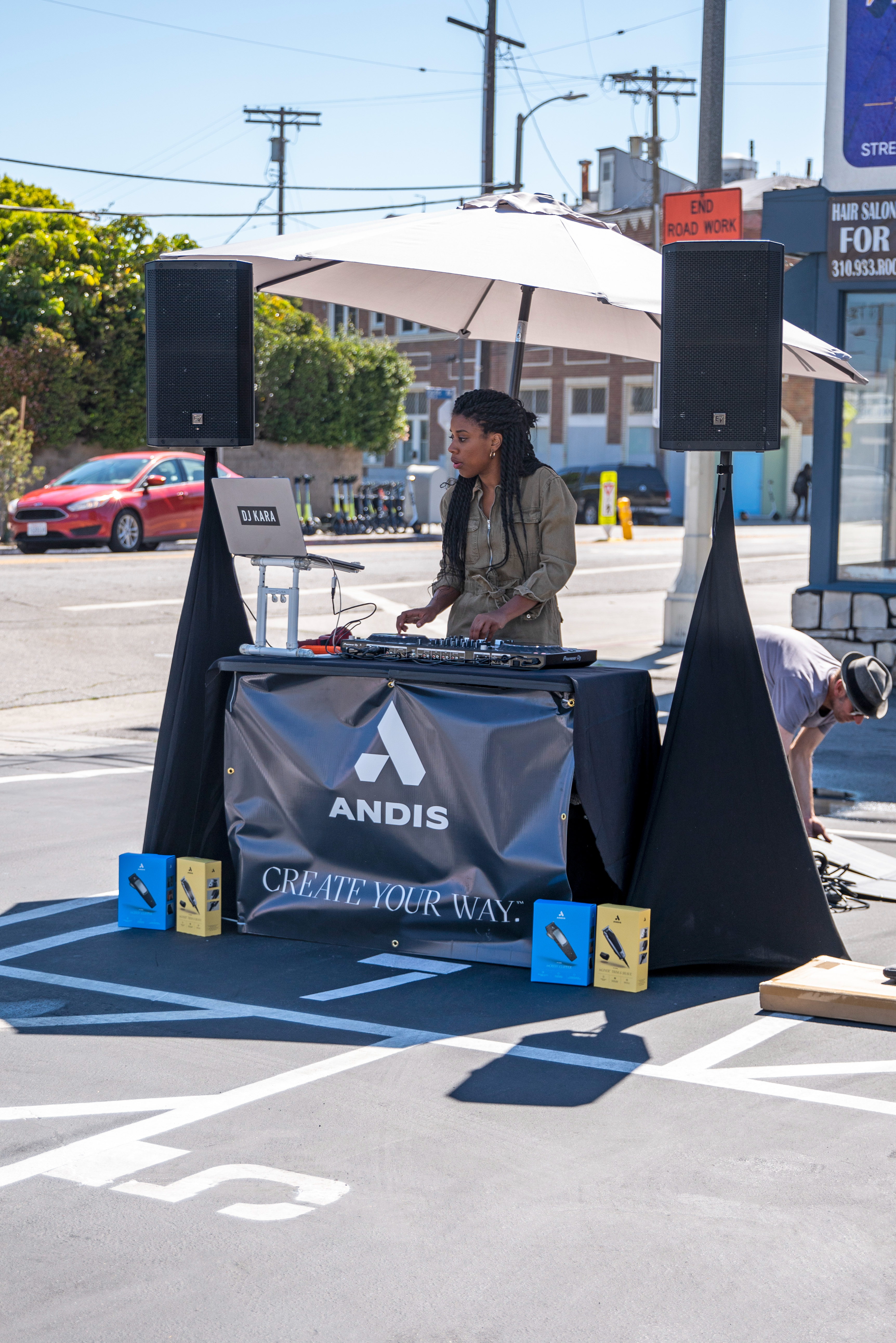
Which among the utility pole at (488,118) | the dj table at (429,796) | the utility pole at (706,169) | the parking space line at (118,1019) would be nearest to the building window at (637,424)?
the utility pole at (488,118)

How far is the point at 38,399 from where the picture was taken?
32.6m

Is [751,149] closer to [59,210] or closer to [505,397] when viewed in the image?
[59,210]

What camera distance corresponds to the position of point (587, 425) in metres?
57.6

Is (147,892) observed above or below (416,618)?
below

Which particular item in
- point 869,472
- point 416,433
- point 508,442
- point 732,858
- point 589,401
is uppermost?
point 589,401

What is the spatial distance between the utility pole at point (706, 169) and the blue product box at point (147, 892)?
9.13 meters

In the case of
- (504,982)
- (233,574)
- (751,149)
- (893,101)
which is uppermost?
(751,149)

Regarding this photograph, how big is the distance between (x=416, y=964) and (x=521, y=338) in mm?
3443

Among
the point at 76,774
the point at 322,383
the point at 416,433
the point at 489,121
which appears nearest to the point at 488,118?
the point at 489,121

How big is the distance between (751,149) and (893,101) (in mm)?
61780

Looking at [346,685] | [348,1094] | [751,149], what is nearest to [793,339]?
[346,685]

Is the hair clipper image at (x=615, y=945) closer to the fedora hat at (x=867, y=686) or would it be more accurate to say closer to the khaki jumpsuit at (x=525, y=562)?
the khaki jumpsuit at (x=525, y=562)

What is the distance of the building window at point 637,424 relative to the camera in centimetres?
5584

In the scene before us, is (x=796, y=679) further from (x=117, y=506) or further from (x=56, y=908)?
(x=117, y=506)
